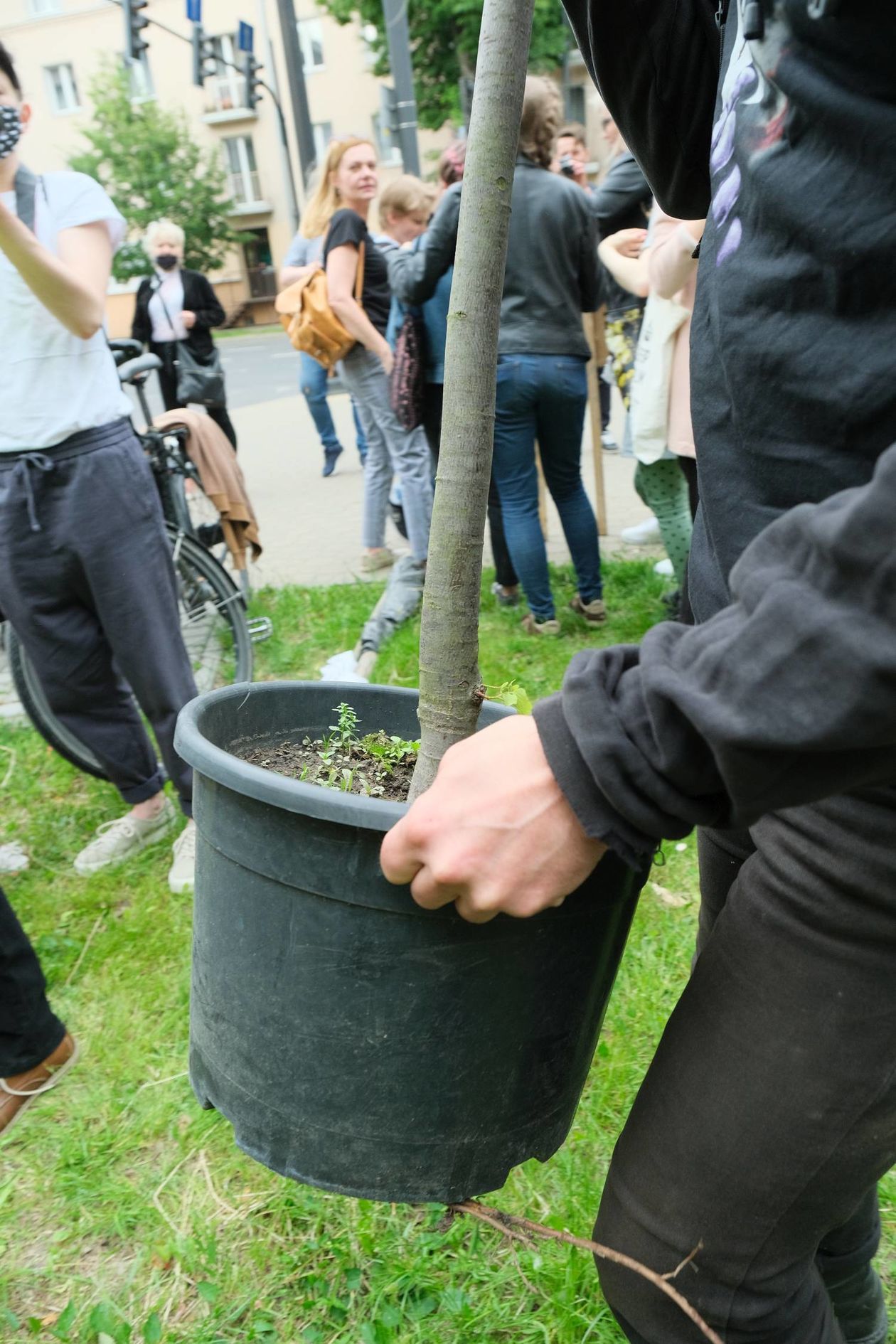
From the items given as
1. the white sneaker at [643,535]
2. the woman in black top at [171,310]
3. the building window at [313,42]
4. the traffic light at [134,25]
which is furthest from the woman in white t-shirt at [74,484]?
the building window at [313,42]

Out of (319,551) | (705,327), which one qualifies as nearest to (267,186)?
(319,551)

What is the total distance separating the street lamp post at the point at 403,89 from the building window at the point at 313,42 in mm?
31868

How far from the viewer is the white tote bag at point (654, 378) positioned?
4.06 metres

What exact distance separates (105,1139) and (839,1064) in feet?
5.93

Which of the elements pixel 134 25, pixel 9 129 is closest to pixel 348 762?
pixel 9 129

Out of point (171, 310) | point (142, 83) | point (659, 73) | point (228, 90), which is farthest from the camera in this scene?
point (228, 90)

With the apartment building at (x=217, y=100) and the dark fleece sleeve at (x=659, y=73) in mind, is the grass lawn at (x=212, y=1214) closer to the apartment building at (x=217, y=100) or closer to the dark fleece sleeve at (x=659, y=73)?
the dark fleece sleeve at (x=659, y=73)

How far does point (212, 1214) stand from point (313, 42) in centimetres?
4317

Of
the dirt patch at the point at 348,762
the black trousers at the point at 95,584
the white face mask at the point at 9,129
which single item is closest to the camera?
the dirt patch at the point at 348,762

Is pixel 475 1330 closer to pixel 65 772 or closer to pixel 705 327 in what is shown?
pixel 705 327

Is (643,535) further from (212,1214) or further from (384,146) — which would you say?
(384,146)

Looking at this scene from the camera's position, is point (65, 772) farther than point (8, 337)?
Yes

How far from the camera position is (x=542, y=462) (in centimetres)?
490

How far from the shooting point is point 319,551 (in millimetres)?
6785
